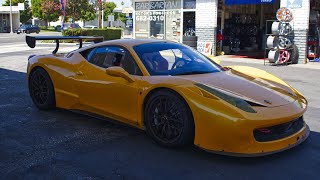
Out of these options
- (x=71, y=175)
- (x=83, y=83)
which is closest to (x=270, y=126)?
(x=71, y=175)

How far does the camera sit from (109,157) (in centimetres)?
423

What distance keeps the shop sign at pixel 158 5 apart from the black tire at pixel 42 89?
14407mm

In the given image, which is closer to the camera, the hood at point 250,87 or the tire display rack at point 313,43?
the hood at point 250,87

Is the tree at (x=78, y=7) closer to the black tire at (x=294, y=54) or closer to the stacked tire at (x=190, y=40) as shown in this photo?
the stacked tire at (x=190, y=40)

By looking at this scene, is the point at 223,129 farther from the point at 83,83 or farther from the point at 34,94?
the point at 34,94

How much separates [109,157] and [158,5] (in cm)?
1743

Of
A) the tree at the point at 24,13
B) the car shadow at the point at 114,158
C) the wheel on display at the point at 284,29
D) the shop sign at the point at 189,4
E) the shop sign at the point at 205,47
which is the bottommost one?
the car shadow at the point at 114,158

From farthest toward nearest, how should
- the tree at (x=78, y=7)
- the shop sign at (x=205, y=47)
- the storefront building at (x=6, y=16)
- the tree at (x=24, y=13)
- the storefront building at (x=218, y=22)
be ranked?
the tree at (x=24, y=13) → the storefront building at (x=6, y=16) → the tree at (x=78, y=7) → the shop sign at (x=205, y=47) → the storefront building at (x=218, y=22)

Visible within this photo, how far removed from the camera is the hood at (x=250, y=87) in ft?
13.9

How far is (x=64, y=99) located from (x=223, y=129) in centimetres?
282

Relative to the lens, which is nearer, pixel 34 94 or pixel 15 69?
pixel 34 94

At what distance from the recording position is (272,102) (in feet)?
13.8

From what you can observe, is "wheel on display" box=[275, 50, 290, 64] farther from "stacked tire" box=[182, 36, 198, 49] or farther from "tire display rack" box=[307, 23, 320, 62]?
"stacked tire" box=[182, 36, 198, 49]

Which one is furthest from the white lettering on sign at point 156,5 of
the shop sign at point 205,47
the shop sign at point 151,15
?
the shop sign at point 205,47
